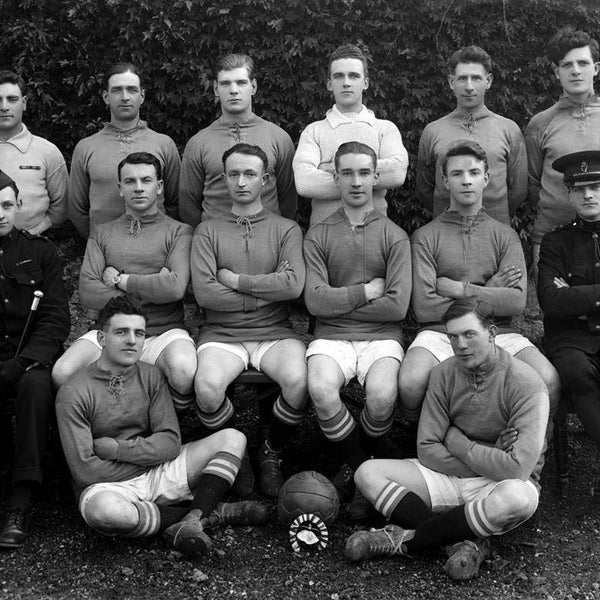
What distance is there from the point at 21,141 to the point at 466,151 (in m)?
2.71

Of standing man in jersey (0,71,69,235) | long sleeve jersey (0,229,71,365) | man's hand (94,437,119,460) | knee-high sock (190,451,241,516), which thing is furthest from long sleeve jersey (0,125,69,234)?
knee-high sock (190,451,241,516)

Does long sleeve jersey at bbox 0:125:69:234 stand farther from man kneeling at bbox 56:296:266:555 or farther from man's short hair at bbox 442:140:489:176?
man's short hair at bbox 442:140:489:176

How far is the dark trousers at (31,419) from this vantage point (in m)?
4.39

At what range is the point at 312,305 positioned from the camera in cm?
497

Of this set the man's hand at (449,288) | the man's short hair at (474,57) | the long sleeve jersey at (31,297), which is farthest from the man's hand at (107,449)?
the man's short hair at (474,57)

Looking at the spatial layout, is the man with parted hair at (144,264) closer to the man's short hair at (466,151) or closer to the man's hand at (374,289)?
the man's hand at (374,289)

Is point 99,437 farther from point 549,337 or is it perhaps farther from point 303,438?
point 549,337

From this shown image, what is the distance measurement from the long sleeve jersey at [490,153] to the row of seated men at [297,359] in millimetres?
308

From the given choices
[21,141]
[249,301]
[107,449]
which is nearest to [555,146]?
[249,301]

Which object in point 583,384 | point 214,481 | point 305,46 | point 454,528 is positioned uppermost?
point 305,46

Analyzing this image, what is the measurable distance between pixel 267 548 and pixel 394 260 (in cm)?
165

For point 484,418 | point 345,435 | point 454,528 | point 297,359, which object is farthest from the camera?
point 297,359

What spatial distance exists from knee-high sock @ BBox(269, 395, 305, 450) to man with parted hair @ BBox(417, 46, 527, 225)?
1.62 meters

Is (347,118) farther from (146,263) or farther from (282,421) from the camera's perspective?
(282,421)
